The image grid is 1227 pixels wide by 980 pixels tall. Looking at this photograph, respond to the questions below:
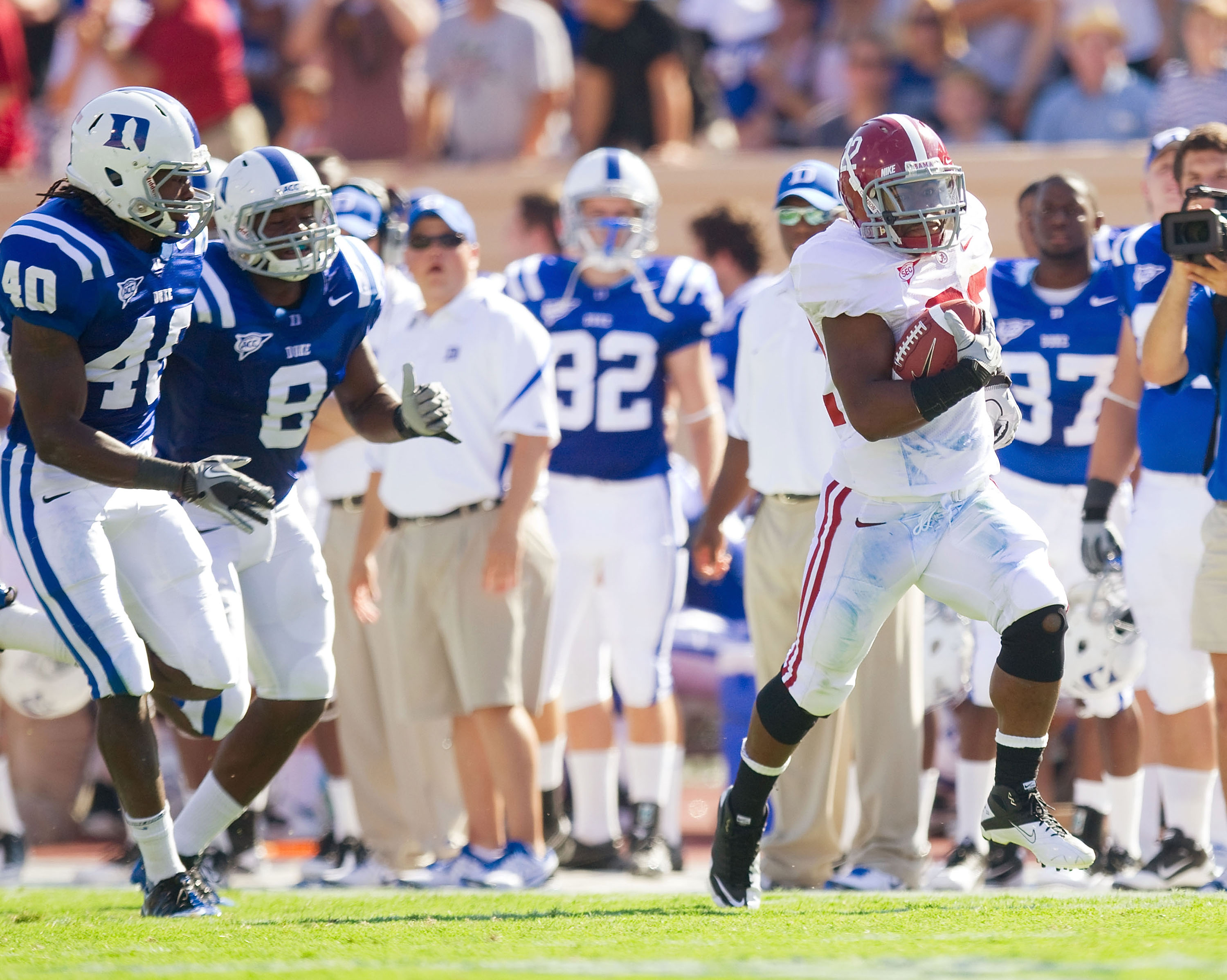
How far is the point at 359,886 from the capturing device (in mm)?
5883

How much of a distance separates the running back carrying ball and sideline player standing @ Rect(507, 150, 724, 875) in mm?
2022

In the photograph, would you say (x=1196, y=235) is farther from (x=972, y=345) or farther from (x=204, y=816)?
(x=204, y=816)

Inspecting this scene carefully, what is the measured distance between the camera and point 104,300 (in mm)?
4168

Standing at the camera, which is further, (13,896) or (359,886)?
(359,886)

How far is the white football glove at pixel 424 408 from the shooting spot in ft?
A: 15.1

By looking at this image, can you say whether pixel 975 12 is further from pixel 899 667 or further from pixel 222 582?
pixel 222 582

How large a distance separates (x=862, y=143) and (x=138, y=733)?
2228 millimetres

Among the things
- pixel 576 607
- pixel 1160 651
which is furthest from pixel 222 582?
pixel 1160 651

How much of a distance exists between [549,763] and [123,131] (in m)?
2.80

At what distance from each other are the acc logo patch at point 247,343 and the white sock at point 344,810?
6.97ft

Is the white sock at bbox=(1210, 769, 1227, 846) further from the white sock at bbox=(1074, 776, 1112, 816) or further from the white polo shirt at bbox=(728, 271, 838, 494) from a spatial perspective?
the white polo shirt at bbox=(728, 271, 838, 494)

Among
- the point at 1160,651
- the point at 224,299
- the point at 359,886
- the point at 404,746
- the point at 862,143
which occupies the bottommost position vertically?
the point at 359,886

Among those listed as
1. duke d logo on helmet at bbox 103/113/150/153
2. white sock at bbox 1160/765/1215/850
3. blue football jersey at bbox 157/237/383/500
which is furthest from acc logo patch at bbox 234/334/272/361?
white sock at bbox 1160/765/1215/850

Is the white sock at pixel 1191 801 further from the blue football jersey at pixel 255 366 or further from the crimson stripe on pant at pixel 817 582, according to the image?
the blue football jersey at pixel 255 366
